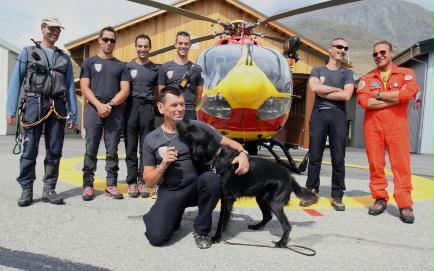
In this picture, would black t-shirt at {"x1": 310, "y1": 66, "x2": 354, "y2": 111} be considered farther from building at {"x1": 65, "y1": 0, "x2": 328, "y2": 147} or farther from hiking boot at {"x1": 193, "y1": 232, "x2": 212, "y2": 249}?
building at {"x1": 65, "y1": 0, "x2": 328, "y2": 147}

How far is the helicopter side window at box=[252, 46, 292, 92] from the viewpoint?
19.1 feet

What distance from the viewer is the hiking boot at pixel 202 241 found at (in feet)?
Result: 10.6

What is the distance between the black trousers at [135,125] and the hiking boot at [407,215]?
3107 millimetres

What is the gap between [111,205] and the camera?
455cm

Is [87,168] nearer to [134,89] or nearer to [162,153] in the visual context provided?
[134,89]

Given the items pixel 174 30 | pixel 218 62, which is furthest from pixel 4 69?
pixel 218 62

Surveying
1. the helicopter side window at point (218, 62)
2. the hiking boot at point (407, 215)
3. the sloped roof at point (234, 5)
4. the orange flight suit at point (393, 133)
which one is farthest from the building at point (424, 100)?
the hiking boot at point (407, 215)

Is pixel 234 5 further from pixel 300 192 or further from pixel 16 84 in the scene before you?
pixel 300 192

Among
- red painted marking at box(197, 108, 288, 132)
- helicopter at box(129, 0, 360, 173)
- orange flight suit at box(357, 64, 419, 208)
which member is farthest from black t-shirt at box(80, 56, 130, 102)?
orange flight suit at box(357, 64, 419, 208)

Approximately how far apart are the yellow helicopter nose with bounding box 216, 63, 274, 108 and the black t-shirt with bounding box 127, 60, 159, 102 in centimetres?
103

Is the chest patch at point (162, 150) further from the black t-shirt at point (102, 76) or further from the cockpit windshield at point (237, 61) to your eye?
the cockpit windshield at point (237, 61)

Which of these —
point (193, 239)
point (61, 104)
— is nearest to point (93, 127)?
point (61, 104)

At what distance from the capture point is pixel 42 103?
14.6ft

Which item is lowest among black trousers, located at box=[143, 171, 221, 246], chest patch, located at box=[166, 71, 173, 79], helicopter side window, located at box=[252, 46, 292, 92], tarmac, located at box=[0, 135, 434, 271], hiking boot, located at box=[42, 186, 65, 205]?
tarmac, located at box=[0, 135, 434, 271]
